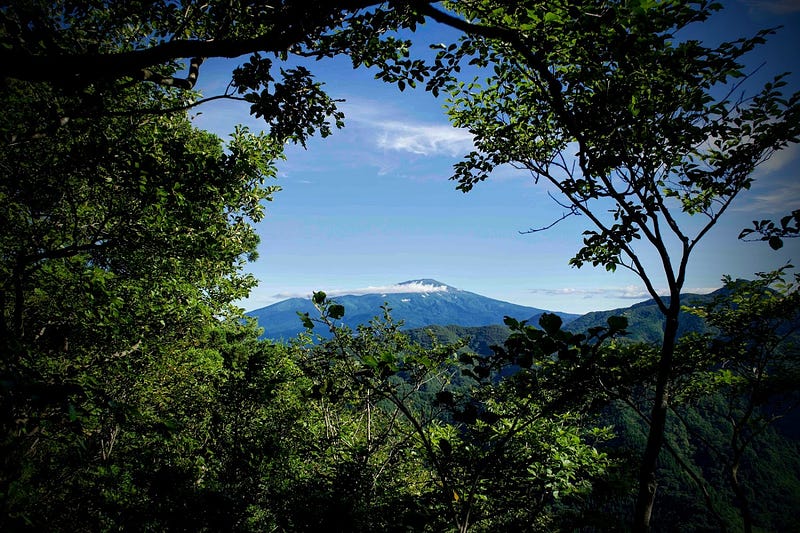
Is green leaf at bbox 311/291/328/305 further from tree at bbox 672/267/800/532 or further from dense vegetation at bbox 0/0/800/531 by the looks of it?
tree at bbox 672/267/800/532

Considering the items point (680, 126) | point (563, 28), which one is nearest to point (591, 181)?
point (680, 126)

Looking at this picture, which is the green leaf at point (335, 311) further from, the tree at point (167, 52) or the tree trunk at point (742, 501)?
the tree trunk at point (742, 501)

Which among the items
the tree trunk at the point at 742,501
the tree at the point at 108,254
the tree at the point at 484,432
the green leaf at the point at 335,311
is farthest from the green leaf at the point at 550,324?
the tree trunk at the point at 742,501

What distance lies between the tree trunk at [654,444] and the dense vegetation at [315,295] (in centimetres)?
4

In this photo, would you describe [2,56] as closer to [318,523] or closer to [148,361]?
[318,523]

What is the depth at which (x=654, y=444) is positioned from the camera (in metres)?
5.57

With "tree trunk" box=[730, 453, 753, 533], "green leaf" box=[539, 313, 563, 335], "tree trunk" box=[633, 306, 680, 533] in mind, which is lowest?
"tree trunk" box=[730, 453, 753, 533]

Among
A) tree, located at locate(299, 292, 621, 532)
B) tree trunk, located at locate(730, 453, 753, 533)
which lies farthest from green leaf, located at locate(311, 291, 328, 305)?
tree trunk, located at locate(730, 453, 753, 533)

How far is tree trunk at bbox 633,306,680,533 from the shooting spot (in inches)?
207

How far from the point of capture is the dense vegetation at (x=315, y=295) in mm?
3211

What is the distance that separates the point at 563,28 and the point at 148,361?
44.3ft

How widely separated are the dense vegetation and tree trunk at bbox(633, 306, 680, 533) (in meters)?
0.04

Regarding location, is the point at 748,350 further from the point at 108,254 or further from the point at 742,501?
the point at 108,254

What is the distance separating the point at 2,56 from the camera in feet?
8.46
